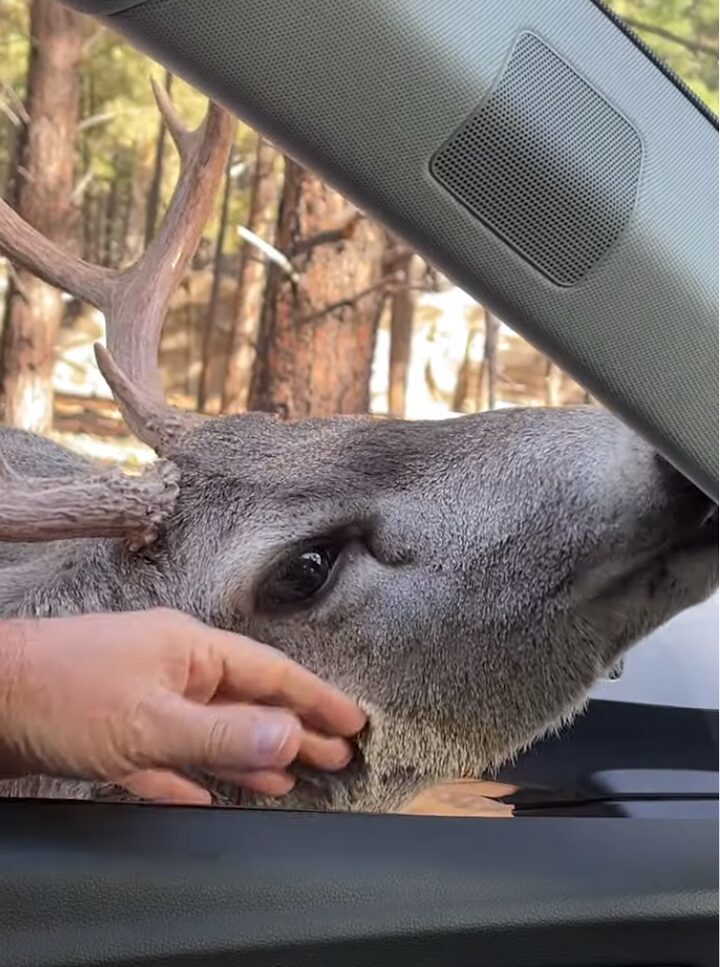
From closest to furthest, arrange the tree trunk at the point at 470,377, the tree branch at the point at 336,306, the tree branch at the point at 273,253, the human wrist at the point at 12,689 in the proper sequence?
the human wrist at the point at 12,689
the tree trunk at the point at 470,377
the tree branch at the point at 273,253
the tree branch at the point at 336,306

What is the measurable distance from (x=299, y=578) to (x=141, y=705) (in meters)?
0.58

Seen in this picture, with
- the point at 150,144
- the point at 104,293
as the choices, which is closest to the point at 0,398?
the point at 150,144

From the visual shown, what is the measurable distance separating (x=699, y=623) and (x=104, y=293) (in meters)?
1.48

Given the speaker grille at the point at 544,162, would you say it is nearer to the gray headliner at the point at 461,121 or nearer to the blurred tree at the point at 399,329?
the gray headliner at the point at 461,121

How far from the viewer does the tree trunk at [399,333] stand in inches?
186

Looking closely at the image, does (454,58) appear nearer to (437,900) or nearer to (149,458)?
(437,900)

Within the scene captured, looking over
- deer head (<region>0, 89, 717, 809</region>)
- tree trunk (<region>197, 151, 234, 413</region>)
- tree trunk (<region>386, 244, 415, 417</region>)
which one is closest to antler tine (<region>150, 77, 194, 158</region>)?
tree trunk (<region>197, 151, 234, 413</region>)

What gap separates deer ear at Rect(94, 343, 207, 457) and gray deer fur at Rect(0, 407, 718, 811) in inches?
5.4

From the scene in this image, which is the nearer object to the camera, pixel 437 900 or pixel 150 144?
pixel 437 900

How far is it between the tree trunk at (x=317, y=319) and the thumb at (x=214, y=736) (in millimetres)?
3168

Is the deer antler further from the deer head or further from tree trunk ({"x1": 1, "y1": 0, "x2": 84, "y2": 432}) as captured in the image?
tree trunk ({"x1": 1, "y1": 0, "x2": 84, "y2": 432})

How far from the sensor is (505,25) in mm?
1253

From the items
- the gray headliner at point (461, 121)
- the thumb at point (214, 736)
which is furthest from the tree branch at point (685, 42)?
the thumb at point (214, 736)

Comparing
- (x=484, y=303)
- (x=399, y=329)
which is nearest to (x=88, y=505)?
(x=484, y=303)
